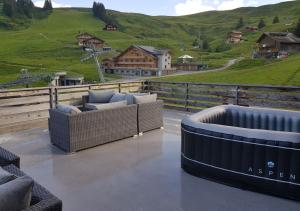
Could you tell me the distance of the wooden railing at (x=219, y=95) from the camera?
23.3 feet

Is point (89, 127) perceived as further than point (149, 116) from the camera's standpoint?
No

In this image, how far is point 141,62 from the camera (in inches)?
1859

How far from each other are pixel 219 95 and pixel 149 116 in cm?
268

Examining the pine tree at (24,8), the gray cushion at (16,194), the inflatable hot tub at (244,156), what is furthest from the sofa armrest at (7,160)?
the pine tree at (24,8)

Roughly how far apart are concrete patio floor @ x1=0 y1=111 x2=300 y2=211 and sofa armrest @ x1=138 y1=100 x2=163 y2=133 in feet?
1.40

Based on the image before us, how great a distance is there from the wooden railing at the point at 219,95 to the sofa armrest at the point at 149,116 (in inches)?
78.4

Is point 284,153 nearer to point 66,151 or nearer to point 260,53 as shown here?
point 66,151

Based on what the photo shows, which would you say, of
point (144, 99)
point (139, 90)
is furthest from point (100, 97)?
point (139, 90)

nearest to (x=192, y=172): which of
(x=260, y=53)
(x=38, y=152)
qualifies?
(x=38, y=152)

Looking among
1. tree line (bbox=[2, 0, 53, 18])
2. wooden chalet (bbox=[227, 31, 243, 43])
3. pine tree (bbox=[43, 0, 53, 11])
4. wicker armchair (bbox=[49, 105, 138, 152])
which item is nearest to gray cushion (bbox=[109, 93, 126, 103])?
wicker armchair (bbox=[49, 105, 138, 152])

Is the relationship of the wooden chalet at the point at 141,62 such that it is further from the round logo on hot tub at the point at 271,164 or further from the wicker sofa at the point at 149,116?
the round logo on hot tub at the point at 271,164

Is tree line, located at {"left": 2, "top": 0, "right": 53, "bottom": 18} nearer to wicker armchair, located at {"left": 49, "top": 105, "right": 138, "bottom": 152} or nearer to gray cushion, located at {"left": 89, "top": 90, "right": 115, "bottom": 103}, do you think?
gray cushion, located at {"left": 89, "top": 90, "right": 115, "bottom": 103}

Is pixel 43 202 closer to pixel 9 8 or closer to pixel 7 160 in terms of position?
pixel 7 160

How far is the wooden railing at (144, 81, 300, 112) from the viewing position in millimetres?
7109
